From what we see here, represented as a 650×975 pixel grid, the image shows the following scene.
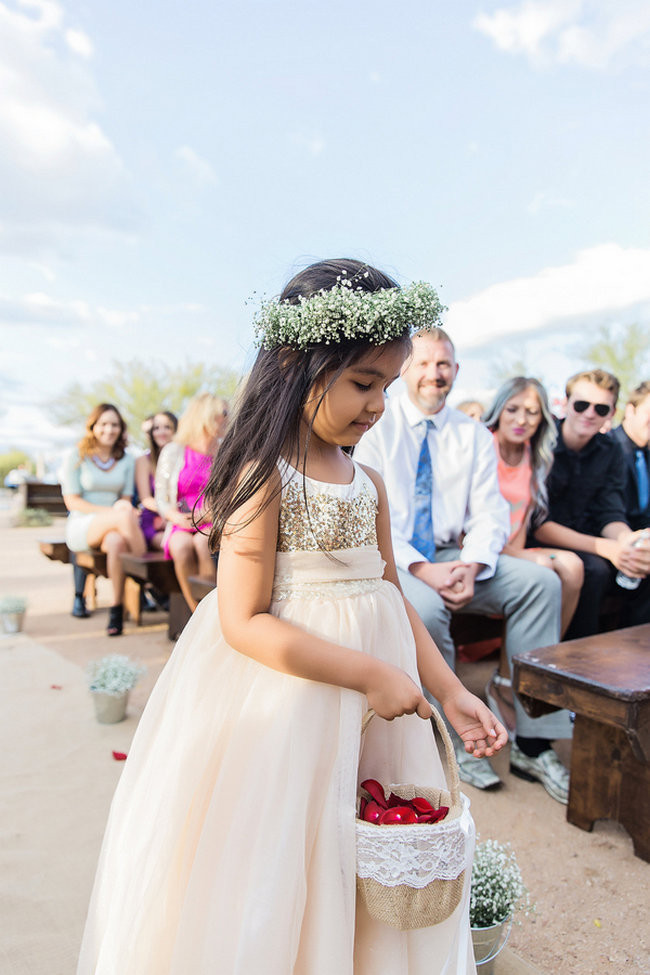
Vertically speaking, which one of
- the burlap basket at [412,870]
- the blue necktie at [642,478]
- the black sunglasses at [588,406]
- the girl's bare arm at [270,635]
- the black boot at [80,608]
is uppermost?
the black sunglasses at [588,406]

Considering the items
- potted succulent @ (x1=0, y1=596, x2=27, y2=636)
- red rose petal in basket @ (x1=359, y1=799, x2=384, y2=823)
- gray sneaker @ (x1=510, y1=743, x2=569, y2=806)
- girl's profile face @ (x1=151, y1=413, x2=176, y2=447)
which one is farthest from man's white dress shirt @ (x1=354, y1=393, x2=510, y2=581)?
girl's profile face @ (x1=151, y1=413, x2=176, y2=447)

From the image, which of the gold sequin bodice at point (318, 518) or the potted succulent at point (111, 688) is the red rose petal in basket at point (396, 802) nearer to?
the gold sequin bodice at point (318, 518)

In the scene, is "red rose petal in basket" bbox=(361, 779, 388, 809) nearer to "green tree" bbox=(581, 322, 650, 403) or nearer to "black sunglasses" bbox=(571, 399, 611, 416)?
"black sunglasses" bbox=(571, 399, 611, 416)

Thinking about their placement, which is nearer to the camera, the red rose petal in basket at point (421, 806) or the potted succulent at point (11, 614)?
the red rose petal in basket at point (421, 806)

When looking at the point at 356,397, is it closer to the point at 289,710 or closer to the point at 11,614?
the point at 289,710

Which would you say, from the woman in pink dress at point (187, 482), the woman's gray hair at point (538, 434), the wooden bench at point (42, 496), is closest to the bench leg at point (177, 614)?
the woman in pink dress at point (187, 482)

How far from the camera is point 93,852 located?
2.36 meters

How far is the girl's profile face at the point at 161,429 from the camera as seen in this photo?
648cm

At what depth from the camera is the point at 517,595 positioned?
321 cm

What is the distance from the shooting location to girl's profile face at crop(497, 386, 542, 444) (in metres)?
3.89

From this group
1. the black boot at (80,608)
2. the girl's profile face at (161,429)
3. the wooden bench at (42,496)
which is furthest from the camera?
the wooden bench at (42,496)

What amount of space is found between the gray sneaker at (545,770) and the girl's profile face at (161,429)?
447 cm

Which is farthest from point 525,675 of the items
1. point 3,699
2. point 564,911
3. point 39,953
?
point 3,699

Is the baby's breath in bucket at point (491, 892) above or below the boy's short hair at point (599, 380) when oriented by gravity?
below
